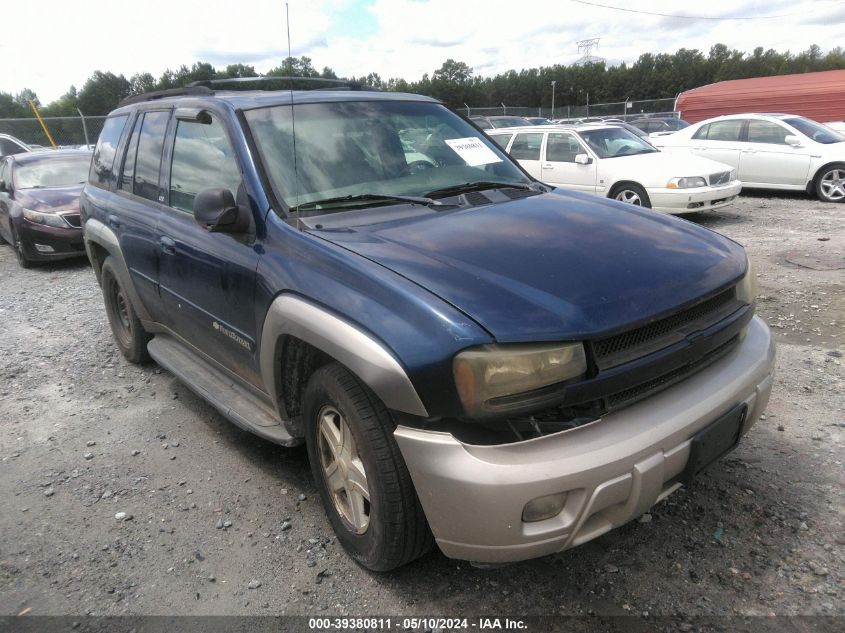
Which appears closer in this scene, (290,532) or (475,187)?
(290,532)

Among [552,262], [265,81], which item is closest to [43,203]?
[265,81]

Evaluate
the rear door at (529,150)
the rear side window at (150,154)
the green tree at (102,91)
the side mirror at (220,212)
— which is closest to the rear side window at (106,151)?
the rear side window at (150,154)

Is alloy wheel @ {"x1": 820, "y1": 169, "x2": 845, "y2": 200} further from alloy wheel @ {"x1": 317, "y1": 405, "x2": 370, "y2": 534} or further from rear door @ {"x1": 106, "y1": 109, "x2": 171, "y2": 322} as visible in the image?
alloy wheel @ {"x1": 317, "y1": 405, "x2": 370, "y2": 534}

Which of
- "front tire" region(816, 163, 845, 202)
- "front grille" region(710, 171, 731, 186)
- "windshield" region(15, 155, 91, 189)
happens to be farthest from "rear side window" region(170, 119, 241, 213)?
"front tire" region(816, 163, 845, 202)

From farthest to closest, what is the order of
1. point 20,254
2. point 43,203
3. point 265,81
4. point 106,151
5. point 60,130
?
1. point 60,130
2. point 20,254
3. point 43,203
4. point 106,151
5. point 265,81

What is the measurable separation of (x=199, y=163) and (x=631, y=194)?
7267 millimetres

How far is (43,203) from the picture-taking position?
846cm

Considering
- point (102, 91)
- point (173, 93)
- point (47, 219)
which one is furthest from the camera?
point (102, 91)

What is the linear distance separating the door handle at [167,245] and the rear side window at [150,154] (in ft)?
1.05

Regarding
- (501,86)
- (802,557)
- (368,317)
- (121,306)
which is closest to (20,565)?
(368,317)

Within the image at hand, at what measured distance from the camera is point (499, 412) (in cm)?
187

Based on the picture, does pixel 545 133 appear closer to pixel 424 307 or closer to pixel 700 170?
pixel 700 170

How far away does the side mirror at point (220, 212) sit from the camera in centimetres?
267

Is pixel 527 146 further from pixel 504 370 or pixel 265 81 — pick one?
pixel 504 370
